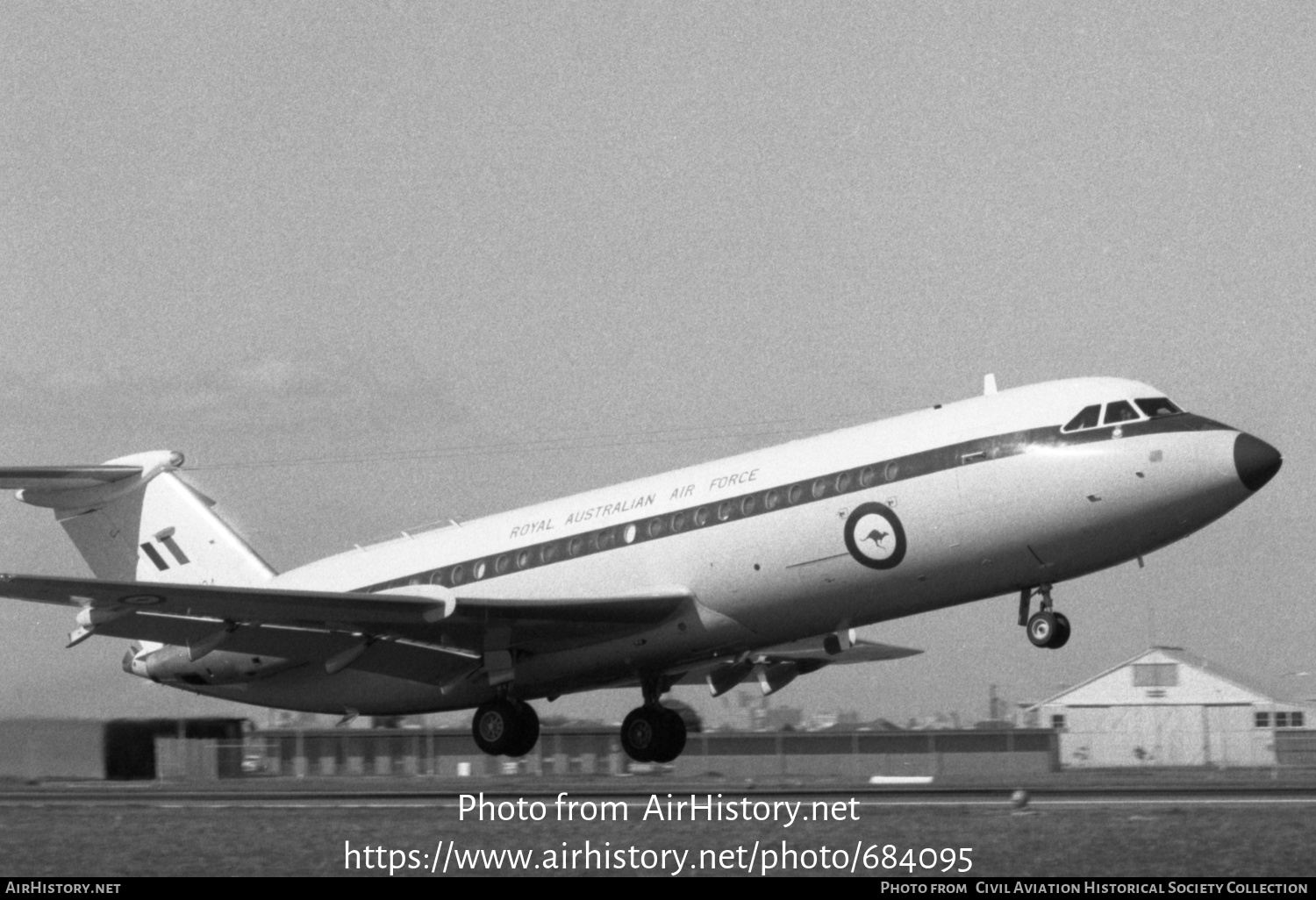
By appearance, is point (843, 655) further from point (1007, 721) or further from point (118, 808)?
point (1007, 721)

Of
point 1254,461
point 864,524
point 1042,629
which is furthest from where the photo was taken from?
point 864,524

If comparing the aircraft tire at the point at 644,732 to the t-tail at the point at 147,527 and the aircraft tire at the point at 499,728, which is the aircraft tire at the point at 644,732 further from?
the t-tail at the point at 147,527

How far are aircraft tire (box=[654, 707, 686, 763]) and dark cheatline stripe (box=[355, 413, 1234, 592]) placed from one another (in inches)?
170

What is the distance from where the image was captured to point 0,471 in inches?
1526

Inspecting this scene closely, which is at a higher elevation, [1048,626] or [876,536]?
[876,536]

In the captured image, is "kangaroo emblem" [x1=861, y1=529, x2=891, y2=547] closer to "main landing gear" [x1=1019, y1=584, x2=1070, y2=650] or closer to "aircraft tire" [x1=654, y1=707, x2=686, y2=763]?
"main landing gear" [x1=1019, y1=584, x2=1070, y2=650]

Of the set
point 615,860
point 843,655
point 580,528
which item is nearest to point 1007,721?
point 843,655

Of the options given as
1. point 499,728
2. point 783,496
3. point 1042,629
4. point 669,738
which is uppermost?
point 783,496

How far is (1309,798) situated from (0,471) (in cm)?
2753

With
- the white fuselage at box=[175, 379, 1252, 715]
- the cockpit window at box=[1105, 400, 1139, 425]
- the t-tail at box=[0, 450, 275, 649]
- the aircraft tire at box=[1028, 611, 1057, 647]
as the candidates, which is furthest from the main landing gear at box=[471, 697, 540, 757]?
the cockpit window at box=[1105, 400, 1139, 425]

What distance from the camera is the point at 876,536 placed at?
29859 millimetres

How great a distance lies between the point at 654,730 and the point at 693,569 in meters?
5.41

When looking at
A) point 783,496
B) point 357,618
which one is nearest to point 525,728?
point 357,618

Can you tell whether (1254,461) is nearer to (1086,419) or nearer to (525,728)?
(1086,419)
